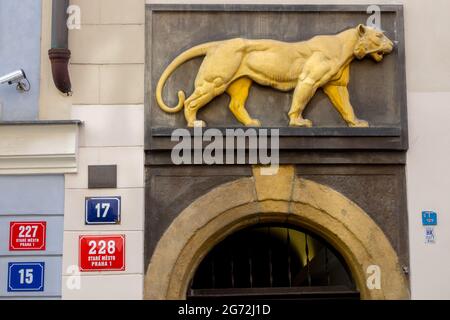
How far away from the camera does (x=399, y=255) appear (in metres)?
8.11

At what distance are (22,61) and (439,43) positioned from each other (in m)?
4.05

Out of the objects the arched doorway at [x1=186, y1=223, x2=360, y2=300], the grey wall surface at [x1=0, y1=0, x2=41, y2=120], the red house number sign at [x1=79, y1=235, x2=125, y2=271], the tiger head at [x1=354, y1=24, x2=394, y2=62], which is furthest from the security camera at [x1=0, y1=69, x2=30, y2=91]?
the tiger head at [x1=354, y1=24, x2=394, y2=62]

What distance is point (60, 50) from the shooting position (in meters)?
8.18

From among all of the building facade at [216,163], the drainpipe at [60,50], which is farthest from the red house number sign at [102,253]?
the drainpipe at [60,50]

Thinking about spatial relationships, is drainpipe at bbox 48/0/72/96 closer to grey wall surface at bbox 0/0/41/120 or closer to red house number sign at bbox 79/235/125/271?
grey wall surface at bbox 0/0/41/120

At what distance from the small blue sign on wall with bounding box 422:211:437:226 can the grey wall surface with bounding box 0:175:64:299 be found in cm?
339

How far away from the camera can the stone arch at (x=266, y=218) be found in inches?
316

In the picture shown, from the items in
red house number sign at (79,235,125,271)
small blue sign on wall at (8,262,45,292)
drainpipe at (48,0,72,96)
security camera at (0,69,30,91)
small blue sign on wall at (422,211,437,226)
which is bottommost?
small blue sign on wall at (8,262,45,292)

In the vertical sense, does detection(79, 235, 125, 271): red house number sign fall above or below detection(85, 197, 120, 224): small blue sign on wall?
below

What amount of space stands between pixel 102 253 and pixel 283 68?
2.44 m

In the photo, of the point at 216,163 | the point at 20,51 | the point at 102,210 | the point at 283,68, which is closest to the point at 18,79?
the point at 20,51

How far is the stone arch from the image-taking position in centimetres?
804

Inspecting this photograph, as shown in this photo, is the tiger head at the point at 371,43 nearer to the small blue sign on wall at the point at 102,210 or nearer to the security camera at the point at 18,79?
the small blue sign on wall at the point at 102,210

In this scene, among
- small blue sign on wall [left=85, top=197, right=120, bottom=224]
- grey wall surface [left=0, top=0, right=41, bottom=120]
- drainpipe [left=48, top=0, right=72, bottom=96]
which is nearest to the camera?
small blue sign on wall [left=85, top=197, right=120, bottom=224]
